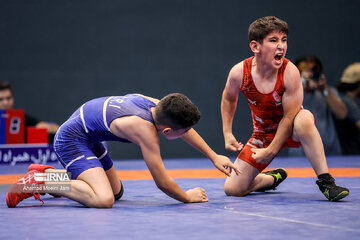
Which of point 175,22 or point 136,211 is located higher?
point 175,22

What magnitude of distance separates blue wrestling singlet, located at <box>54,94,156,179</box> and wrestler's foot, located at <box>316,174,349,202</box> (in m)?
1.21

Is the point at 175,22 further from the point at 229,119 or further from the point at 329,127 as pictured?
the point at 229,119

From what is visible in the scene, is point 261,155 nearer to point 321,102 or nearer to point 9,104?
point 321,102

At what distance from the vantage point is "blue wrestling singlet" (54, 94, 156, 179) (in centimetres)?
336

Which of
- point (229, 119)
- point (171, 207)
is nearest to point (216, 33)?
point (229, 119)

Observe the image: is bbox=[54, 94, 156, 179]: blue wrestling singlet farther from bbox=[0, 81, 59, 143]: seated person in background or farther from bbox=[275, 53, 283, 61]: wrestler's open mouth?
bbox=[0, 81, 59, 143]: seated person in background

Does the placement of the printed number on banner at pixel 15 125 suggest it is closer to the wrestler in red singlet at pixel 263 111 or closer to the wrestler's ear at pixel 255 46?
the wrestler in red singlet at pixel 263 111

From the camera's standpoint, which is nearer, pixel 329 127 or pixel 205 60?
pixel 329 127

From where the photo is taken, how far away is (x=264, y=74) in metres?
3.78

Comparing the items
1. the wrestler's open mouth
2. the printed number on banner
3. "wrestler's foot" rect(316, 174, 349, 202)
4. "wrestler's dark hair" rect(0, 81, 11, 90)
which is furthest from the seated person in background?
"wrestler's foot" rect(316, 174, 349, 202)

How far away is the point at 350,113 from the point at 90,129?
499cm

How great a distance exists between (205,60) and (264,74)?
450 cm

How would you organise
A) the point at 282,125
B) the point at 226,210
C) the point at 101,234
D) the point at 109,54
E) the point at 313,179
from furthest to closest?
the point at 109,54 < the point at 313,179 < the point at 282,125 < the point at 226,210 < the point at 101,234

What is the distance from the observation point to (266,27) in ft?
12.0
